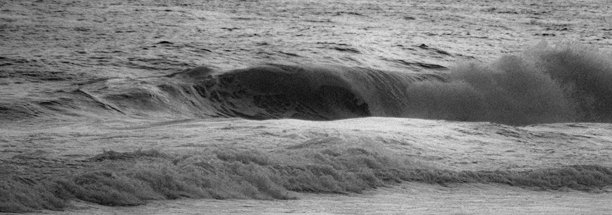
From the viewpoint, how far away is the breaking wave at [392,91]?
43.1ft

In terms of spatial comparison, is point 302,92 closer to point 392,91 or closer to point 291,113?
point 291,113

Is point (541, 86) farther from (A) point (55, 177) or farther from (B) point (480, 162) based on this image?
(A) point (55, 177)

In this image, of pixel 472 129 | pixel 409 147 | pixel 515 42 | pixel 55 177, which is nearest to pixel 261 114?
pixel 472 129

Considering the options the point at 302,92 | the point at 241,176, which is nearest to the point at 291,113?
the point at 302,92

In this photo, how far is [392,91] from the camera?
15.4 m

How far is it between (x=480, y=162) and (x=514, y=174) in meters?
0.61

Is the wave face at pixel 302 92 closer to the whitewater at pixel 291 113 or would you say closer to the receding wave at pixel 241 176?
the whitewater at pixel 291 113

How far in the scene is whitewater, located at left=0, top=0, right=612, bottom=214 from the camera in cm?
714

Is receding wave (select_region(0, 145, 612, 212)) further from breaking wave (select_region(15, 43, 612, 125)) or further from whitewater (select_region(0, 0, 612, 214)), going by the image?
breaking wave (select_region(15, 43, 612, 125))

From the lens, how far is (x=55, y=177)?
703 centimetres

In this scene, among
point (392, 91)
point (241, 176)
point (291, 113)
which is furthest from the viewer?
point (392, 91)

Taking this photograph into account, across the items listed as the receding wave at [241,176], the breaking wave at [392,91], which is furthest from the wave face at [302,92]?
the receding wave at [241,176]

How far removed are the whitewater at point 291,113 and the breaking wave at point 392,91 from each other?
0.04 m

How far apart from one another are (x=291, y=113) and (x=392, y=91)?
244 centimetres
